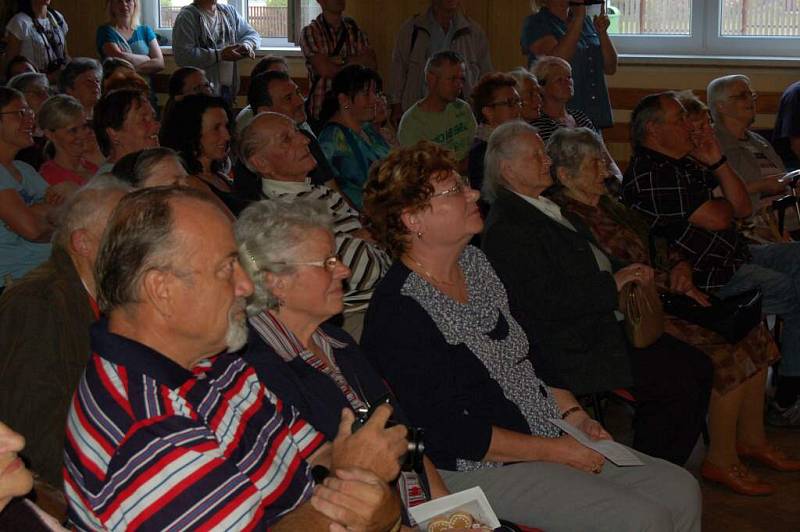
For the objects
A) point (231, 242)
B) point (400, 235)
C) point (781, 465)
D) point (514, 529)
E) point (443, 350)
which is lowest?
point (781, 465)

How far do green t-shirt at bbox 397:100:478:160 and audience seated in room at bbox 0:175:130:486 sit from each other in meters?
3.17

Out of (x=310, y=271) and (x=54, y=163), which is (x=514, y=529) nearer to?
(x=310, y=271)

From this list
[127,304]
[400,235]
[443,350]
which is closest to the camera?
[127,304]

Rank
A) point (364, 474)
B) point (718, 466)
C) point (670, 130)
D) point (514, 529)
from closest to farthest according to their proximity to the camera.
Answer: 1. point (364, 474)
2. point (514, 529)
3. point (718, 466)
4. point (670, 130)

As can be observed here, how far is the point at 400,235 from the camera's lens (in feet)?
9.41

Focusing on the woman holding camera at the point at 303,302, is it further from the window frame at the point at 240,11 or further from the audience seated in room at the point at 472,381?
the window frame at the point at 240,11

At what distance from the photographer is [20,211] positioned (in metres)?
3.89

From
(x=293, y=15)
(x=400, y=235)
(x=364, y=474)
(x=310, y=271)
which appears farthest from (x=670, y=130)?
(x=293, y=15)

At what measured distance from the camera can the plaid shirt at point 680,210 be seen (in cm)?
410

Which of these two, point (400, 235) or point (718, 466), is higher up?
point (400, 235)

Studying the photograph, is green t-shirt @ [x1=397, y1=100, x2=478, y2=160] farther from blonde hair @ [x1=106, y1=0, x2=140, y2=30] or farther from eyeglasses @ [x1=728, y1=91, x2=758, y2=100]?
blonde hair @ [x1=106, y1=0, x2=140, y2=30]

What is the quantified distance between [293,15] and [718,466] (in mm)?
5751

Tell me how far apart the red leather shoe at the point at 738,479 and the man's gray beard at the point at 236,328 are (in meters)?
2.46

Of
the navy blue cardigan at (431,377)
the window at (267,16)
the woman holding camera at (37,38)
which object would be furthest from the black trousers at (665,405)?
the window at (267,16)
